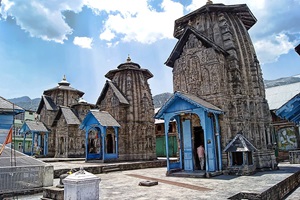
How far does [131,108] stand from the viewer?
84.7ft

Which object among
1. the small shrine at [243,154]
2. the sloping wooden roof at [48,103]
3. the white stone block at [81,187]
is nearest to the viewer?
the white stone block at [81,187]

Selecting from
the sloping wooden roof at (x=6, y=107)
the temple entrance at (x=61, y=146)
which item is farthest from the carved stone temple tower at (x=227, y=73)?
the temple entrance at (x=61, y=146)

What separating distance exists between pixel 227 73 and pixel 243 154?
5482 mm

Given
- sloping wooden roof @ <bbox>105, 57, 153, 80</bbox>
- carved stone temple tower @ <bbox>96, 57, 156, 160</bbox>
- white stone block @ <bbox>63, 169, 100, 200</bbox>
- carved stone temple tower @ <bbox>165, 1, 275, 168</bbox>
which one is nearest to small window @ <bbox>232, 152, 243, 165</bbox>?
carved stone temple tower @ <bbox>165, 1, 275, 168</bbox>


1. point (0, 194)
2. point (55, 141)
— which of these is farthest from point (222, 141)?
point (55, 141)

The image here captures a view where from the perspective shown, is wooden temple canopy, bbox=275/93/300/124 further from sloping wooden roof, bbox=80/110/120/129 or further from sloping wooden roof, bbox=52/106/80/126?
sloping wooden roof, bbox=52/106/80/126

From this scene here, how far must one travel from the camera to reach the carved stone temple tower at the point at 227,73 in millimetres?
15016

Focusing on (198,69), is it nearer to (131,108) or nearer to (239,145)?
(239,145)

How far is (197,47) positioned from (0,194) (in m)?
13.4

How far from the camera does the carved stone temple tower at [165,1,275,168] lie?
15.0 m

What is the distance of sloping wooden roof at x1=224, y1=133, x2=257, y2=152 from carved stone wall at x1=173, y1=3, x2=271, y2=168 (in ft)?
2.28

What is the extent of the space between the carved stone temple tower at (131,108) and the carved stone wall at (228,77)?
30.9 feet

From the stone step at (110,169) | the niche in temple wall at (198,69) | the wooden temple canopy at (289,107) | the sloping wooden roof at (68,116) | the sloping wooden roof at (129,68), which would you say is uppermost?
the sloping wooden roof at (129,68)

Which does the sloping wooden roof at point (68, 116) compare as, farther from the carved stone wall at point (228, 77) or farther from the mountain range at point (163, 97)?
the carved stone wall at point (228, 77)
